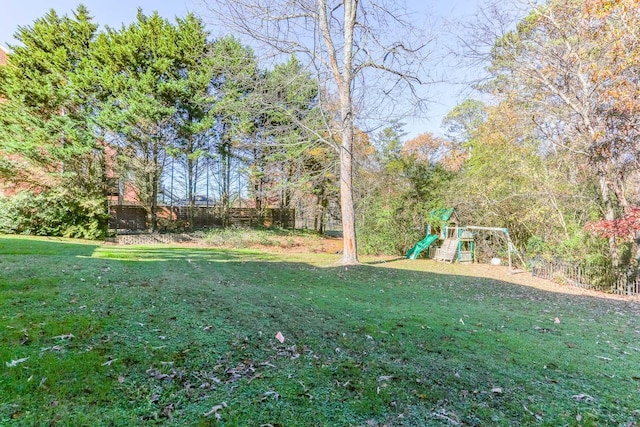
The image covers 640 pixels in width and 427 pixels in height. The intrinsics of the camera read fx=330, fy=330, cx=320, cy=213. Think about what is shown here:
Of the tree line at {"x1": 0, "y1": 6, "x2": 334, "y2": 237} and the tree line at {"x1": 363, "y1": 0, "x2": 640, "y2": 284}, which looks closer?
the tree line at {"x1": 363, "y1": 0, "x2": 640, "y2": 284}

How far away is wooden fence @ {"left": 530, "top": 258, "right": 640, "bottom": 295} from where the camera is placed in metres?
8.12

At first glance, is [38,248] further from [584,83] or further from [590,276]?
[590,276]

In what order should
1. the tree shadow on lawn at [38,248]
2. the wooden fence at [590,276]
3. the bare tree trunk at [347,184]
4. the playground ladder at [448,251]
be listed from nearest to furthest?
the tree shadow on lawn at [38,248] → the wooden fence at [590,276] → the bare tree trunk at [347,184] → the playground ladder at [448,251]

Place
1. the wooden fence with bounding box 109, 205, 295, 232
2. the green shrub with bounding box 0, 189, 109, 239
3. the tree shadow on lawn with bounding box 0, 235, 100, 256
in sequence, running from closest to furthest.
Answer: the tree shadow on lawn with bounding box 0, 235, 100, 256, the green shrub with bounding box 0, 189, 109, 239, the wooden fence with bounding box 109, 205, 295, 232

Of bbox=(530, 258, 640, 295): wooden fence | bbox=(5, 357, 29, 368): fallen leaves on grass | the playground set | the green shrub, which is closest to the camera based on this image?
bbox=(5, 357, 29, 368): fallen leaves on grass

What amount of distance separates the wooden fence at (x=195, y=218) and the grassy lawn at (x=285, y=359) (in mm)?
13554

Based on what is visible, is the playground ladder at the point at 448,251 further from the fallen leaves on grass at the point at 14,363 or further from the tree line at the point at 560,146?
the fallen leaves on grass at the point at 14,363

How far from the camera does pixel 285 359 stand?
2846mm

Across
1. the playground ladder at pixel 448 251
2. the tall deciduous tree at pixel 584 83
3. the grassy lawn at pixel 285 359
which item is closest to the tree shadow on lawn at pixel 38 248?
the grassy lawn at pixel 285 359

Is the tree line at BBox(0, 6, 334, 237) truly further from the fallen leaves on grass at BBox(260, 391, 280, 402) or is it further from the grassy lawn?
the fallen leaves on grass at BBox(260, 391, 280, 402)

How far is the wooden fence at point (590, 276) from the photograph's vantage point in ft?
26.6

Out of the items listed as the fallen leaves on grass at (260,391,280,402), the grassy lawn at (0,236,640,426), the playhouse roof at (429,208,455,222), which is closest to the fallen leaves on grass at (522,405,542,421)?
the grassy lawn at (0,236,640,426)

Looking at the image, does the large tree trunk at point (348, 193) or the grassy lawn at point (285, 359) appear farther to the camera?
the large tree trunk at point (348, 193)

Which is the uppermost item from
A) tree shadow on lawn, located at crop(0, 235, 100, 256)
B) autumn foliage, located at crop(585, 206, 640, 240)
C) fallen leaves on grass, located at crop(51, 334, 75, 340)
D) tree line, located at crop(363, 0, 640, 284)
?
tree line, located at crop(363, 0, 640, 284)
